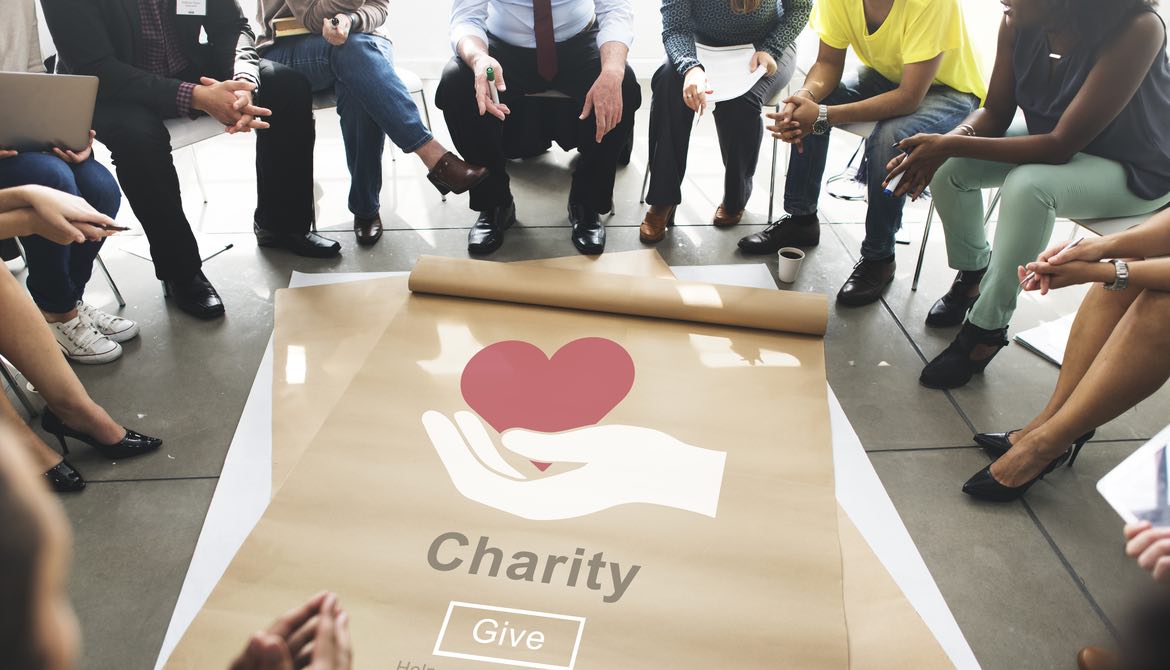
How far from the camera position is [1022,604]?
5.37ft

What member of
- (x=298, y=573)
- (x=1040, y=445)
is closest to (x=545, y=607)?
(x=298, y=573)

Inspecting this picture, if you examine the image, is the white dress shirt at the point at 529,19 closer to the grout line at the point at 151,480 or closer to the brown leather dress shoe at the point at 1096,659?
the grout line at the point at 151,480

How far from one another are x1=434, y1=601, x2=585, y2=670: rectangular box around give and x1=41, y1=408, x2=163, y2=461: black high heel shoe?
101cm

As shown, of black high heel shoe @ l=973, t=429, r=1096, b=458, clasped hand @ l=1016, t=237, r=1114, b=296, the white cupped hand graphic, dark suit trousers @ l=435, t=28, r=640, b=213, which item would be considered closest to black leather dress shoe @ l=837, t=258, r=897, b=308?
black high heel shoe @ l=973, t=429, r=1096, b=458

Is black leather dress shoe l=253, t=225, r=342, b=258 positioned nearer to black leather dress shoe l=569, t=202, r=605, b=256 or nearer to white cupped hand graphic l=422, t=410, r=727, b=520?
black leather dress shoe l=569, t=202, r=605, b=256

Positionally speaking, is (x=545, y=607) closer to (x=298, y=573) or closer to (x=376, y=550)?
(x=376, y=550)

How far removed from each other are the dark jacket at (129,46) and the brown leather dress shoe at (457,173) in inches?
25.6

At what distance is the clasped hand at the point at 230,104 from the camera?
7.84ft

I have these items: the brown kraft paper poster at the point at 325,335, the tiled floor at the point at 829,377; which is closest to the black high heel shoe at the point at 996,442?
the tiled floor at the point at 829,377

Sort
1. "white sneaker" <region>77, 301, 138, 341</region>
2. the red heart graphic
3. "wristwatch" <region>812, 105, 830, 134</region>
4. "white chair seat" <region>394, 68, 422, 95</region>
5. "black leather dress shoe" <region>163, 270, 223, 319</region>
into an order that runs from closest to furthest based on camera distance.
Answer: the red heart graphic < "white sneaker" <region>77, 301, 138, 341</region> < "black leather dress shoe" <region>163, 270, 223, 319</region> < "wristwatch" <region>812, 105, 830, 134</region> < "white chair seat" <region>394, 68, 422, 95</region>

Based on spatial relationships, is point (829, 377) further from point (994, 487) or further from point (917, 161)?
point (917, 161)

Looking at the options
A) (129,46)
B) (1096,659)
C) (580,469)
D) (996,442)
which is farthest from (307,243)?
(1096,659)

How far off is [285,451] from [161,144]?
1.12 meters

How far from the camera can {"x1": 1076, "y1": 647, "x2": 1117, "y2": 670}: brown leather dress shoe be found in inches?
57.7
